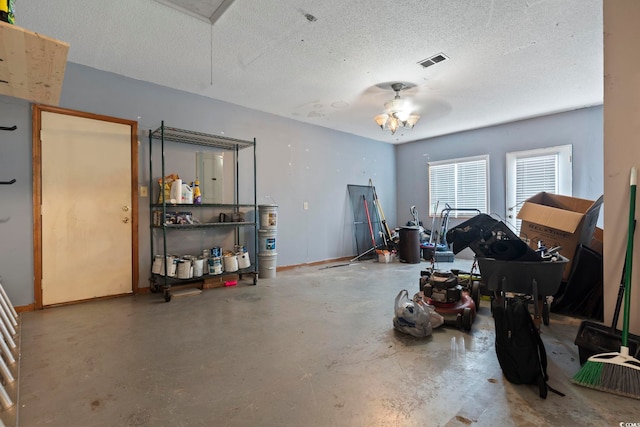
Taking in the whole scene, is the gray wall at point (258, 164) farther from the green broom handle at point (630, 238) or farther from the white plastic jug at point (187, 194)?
the green broom handle at point (630, 238)

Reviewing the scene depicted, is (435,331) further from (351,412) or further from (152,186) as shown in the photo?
(152,186)

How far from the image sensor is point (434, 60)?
3266 mm

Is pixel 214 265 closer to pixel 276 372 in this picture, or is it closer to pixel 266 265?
pixel 266 265

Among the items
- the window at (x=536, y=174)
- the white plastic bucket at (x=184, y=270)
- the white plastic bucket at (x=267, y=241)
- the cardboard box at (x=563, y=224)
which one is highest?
the window at (x=536, y=174)

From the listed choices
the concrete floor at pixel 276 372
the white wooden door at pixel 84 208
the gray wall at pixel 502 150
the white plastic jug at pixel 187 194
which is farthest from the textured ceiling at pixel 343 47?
the concrete floor at pixel 276 372

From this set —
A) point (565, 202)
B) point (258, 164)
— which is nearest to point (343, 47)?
point (258, 164)

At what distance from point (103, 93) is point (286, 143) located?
8.53ft

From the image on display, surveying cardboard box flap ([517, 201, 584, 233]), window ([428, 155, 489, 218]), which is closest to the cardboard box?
cardboard box flap ([517, 201, 584, 233])

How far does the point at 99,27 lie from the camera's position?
2670mm

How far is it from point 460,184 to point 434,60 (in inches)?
143

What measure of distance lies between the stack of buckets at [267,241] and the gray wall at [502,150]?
3.88m

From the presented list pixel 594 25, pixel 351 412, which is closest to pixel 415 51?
pixel 594 25

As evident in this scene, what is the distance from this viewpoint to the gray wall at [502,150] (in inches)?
185

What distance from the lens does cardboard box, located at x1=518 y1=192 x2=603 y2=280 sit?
113 inches
